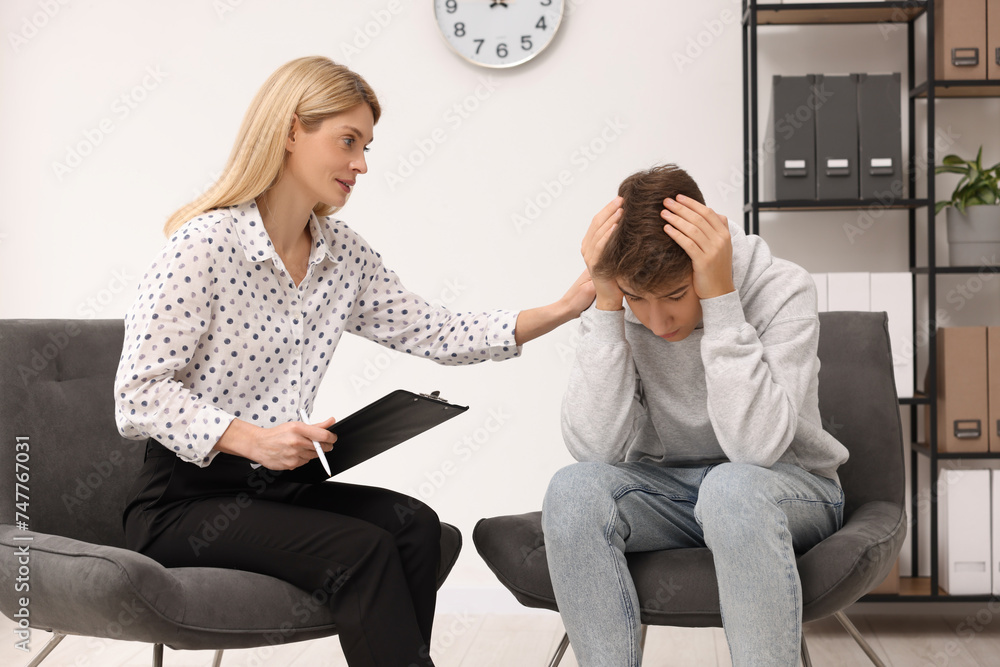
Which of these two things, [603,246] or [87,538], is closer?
[603,246]

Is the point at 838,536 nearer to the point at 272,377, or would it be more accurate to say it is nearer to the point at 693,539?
the point at 693,539

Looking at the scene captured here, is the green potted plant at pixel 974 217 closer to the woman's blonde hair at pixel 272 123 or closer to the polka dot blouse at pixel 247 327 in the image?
the polka dot blouse at pixel 247 327

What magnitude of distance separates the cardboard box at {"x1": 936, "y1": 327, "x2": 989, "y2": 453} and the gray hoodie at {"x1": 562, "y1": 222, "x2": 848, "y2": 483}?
99cm

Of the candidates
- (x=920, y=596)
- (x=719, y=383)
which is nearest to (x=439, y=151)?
(x=719, y=383)

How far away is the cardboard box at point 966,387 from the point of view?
2.24m

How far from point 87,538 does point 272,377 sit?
1.51 feet

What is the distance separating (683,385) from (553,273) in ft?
3.79

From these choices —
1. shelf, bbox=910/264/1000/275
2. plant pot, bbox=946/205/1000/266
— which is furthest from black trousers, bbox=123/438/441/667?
plant pot, bbox=946/205/1000/266

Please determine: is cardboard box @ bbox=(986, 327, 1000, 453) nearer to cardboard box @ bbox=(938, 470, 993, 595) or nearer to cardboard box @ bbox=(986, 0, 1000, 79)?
cardboard box @ bbox=(938, 470, 993, 595)

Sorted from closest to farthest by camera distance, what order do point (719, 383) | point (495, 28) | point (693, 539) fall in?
point (719, 383) → point (693, 539) → point (495, 28)

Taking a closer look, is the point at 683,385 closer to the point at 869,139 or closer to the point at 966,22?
the point at 869,139

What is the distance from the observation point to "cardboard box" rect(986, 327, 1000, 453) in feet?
7.30

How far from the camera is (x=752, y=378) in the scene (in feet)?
4.22

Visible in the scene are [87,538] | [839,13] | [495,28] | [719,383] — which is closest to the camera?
[719,383]
